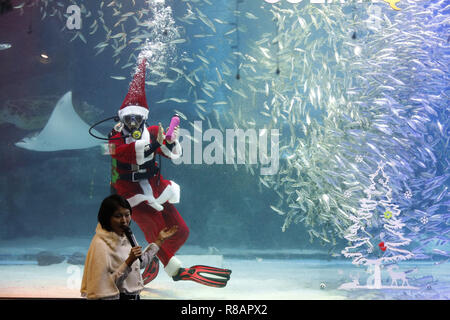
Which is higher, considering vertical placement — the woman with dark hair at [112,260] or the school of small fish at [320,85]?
the school of small fish at [320,85]

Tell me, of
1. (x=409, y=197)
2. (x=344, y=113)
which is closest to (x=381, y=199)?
(x=409, y=197)

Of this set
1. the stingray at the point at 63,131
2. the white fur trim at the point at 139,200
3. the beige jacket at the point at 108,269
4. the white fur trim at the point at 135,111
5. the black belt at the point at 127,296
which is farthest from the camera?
the stingray at the point at 63,131

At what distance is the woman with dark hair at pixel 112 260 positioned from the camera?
2.47 m

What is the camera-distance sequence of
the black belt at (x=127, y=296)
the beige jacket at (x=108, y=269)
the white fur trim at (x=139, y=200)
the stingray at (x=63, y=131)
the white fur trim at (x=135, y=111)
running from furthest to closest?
the stingray at (x=63, y=131)
the white fur trim at (x=135, y=111)
the white fur trim at (x=139, y=200)
the black belt at (x=127, y=296)
the beige jacket at (x=108, y=269)

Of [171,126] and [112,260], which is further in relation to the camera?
[171,126]

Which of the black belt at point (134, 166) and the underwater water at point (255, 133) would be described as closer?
the black belt at point (134, 166)

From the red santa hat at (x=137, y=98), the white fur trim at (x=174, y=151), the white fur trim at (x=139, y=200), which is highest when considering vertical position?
the red santa hat at (x=137, y=98)

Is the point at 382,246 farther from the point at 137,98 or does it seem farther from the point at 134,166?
the point at 137,98

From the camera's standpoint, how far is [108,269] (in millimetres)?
2496

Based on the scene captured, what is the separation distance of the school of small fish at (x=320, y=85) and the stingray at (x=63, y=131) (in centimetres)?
74

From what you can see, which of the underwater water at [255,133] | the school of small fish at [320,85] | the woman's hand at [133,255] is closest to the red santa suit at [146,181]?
the underwater water at [255,133]

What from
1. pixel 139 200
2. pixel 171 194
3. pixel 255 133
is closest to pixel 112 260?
pixel 139 200

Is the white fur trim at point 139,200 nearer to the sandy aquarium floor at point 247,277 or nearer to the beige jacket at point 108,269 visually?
the sandy aquarium floor at point 247,277

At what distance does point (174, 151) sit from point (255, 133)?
88 centimetres
